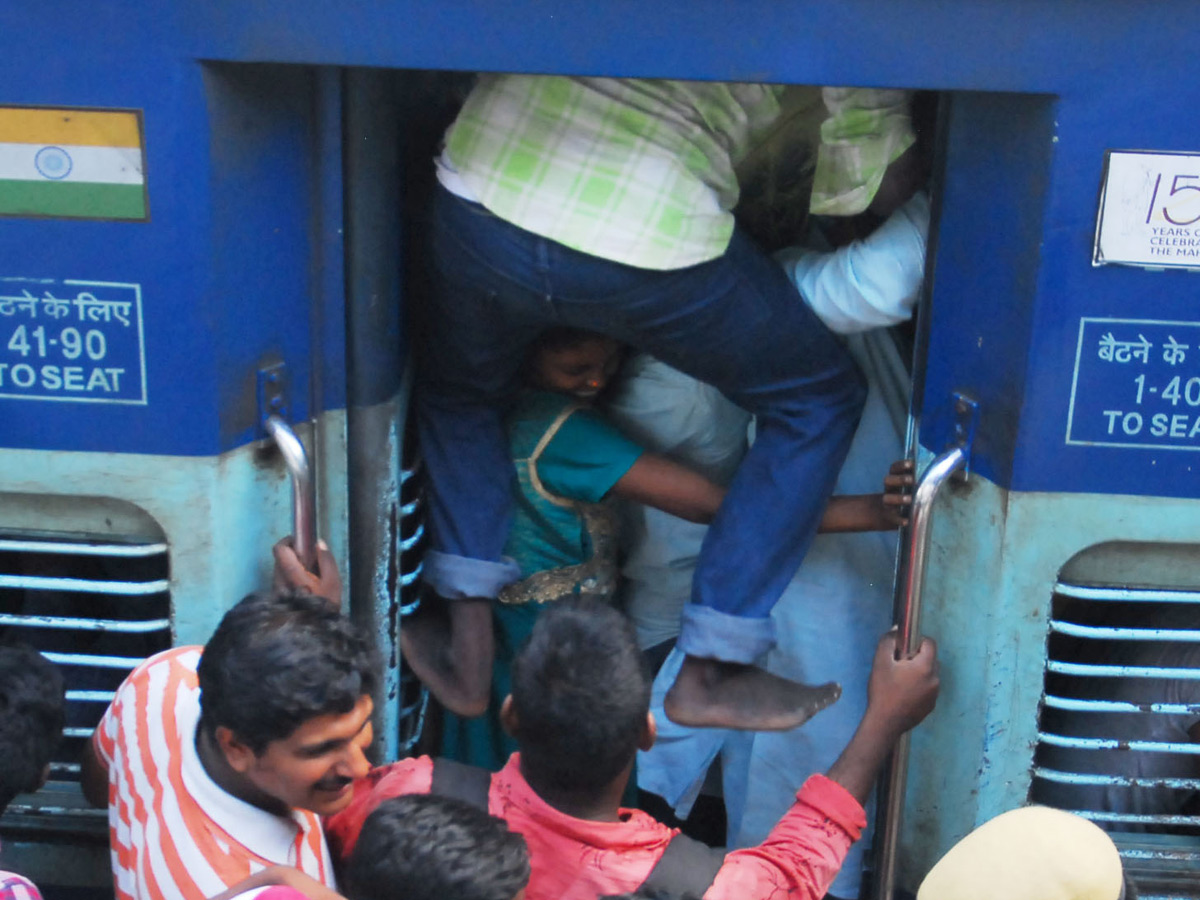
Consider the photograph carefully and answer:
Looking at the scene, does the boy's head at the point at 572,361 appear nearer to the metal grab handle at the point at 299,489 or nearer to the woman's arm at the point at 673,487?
the woman's arm at the point at 673,487

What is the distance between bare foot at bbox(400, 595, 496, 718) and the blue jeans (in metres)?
0.06

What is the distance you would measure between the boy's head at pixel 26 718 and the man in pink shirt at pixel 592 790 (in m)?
0.44

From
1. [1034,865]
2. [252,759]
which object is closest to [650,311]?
[252,759]

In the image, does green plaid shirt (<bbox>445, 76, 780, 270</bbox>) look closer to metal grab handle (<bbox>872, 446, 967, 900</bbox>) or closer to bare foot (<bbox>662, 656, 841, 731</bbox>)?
metal grab handle (<bbox>872, 446, 967, 900</bbox>)

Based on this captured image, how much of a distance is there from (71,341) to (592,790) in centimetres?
93

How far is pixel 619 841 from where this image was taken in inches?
60.9

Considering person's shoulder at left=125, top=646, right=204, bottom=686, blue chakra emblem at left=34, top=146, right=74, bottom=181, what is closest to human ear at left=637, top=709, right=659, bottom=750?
person's shoulder at left=125, top=646, right=204, bottom=686

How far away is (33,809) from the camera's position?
2.08 meters

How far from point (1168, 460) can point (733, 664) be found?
2.44 ft

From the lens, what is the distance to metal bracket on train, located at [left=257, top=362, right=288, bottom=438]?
188 cm

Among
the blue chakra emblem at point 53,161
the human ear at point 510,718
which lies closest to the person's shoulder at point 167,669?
the human ear at point 510,718

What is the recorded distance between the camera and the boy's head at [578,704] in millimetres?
1527

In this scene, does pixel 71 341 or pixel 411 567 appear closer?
pixel 71 341

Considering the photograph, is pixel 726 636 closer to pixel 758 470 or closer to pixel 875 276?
pixel 758 470
